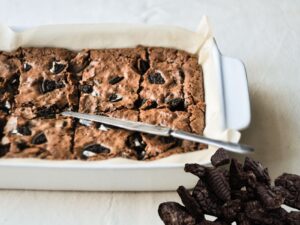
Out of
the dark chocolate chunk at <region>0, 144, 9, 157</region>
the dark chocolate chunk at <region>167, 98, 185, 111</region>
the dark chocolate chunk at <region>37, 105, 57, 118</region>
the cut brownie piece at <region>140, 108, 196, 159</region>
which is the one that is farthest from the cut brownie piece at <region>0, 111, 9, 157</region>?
the dark chocolate chunk at <region>167, 98, 185, 111</region>

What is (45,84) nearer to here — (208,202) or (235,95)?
(235,95)

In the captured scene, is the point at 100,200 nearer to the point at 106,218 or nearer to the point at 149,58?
the point at 106,218

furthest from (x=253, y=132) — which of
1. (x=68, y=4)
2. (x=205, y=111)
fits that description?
(x=68, y=4)

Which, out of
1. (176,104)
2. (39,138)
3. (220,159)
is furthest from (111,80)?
(220,159)

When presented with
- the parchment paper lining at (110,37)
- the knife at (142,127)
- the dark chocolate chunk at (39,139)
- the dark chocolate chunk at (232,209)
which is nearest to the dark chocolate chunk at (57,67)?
the parchment paper lining at (110,37)

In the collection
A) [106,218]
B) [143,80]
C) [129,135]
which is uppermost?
[143,80]
